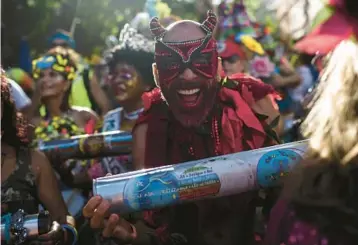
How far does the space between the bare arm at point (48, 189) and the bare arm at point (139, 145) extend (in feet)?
1.34

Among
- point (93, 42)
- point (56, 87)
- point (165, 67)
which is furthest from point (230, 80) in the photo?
point (93, 42)

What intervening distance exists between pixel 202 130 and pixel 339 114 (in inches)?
56.3

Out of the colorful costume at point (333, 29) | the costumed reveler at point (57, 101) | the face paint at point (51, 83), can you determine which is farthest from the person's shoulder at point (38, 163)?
the face paint at point (51, 83)

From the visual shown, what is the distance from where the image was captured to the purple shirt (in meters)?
1.41

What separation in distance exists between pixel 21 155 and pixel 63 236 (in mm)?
556

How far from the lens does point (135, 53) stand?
4492 mm

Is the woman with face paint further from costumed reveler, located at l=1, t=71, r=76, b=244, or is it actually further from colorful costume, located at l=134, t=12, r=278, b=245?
colorful costume, located at l=134, t=12, r=278, b=245

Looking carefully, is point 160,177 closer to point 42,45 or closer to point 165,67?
point 165,67

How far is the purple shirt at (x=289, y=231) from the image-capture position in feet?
4.64

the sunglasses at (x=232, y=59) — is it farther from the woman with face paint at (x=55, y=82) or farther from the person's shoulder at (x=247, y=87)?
the person's shoulder at (x=247, y=87)

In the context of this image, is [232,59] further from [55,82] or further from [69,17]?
[69,17]

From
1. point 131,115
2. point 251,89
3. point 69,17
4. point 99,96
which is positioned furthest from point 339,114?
point 69,17

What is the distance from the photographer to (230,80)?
2941mm

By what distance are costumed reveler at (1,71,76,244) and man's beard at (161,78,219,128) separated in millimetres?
694
